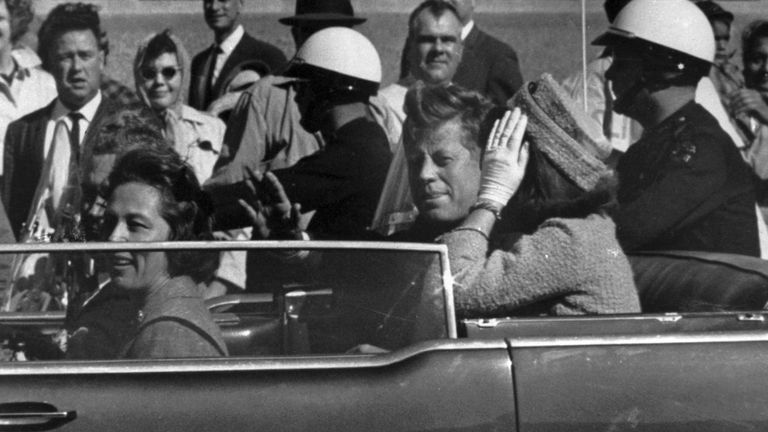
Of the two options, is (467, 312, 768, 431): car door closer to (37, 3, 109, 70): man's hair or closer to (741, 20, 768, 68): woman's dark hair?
(741, 20, 768, 68): woman's dark hair

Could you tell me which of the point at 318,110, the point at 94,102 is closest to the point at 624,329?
the point at 318,110

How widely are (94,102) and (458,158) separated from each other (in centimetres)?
148

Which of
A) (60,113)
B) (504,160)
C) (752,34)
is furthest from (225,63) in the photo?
(752,34)

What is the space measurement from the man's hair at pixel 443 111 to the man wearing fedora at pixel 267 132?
111 mm

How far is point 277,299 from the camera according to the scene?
354cm

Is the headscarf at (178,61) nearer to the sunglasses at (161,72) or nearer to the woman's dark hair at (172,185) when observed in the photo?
the sunglasses at (161,72)

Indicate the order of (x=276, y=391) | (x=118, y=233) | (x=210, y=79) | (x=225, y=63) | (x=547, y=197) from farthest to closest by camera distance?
(x=210, y=79)
(x=225, y=63)
(x=547, y=197)
(x=118, y=233)
(x=276, y=391)

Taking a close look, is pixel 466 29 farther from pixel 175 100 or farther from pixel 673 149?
pixel 175 100

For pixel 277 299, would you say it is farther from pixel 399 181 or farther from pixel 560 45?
pixel 560 45

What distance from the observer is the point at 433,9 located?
4.75 metres

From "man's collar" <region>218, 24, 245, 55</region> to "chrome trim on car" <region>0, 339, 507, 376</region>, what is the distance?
→ 2.05 m

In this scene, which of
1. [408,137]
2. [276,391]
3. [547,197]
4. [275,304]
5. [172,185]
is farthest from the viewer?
[408,137]

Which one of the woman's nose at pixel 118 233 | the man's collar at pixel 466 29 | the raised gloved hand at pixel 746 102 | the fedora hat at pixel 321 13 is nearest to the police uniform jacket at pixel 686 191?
the raised gloved hand at pixel 746 102

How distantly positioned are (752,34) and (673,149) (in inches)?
19.9
